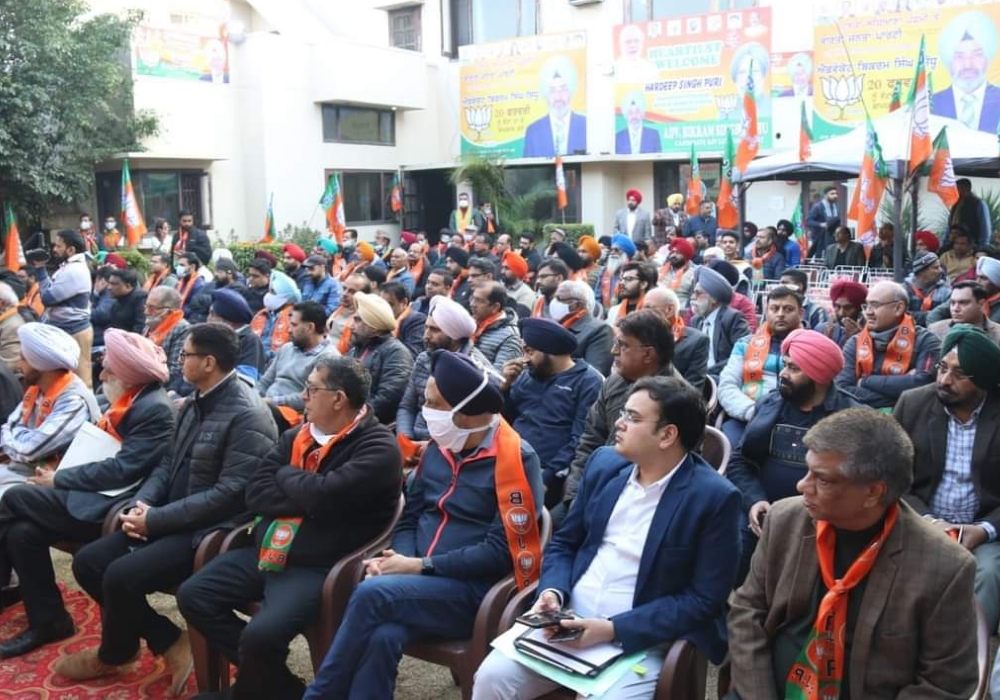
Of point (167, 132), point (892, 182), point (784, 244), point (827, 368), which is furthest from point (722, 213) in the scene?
point (167, 132)

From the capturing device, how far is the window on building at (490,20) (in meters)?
21.9

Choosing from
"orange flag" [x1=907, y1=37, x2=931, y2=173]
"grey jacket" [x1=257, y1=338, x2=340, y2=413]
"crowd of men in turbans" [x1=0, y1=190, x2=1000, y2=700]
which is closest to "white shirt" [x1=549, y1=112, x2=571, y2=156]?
"orange flag" [x1=907, y1=37, x2=931, y2=173]

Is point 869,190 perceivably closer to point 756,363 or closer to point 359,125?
point 756,363

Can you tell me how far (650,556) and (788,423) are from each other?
127 centimetres

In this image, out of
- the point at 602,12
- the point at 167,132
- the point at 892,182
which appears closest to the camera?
the point at 892,182

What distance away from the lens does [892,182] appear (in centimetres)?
1012

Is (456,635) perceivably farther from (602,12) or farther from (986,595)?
(602,12)

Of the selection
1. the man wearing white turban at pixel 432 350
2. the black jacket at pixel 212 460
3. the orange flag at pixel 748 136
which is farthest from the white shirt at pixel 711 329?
the orange flag at pixel 748 136

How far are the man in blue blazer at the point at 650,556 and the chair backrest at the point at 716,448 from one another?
93 cm

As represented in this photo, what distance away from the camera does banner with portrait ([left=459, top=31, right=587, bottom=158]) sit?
2066 cm

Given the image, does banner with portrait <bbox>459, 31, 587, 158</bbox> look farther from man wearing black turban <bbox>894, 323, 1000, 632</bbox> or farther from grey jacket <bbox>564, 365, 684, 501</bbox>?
man wearing black turban <bbox>894, 323, 1000, 632</bbox>

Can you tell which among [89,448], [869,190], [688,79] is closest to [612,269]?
[869,190]

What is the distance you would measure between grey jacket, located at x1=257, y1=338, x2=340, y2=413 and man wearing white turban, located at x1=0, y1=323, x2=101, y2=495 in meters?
1.21

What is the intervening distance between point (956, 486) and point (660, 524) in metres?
1.35
